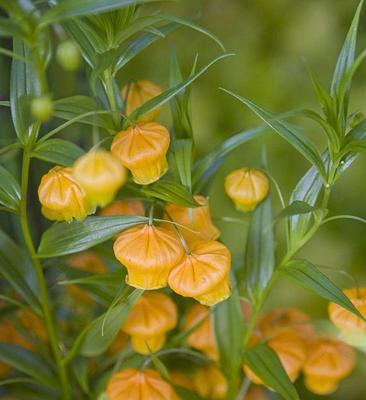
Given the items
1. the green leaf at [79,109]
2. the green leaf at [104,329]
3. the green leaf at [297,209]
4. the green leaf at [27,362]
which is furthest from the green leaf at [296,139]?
the green leaf at [27,362]

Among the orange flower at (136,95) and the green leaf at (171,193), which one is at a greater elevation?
the orange flower at (136,95)

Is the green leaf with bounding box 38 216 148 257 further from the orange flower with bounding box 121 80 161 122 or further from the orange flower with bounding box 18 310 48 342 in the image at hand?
the orange flower with bounding box 18 310 48 342

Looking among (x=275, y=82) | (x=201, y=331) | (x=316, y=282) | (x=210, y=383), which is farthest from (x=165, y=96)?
(x=275, y=82)

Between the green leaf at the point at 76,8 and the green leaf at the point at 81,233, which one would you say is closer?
the green leaf at the point at 76,8

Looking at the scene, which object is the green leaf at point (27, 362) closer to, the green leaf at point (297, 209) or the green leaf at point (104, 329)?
the green leaf at point (104, 329)

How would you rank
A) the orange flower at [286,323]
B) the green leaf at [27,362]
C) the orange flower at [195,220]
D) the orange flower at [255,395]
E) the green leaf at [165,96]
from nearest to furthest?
the green leaf at [165,96] → the orange flower at [195,220] → the green leaf at [27,362] → the orange flower at [286,323] → the orange flower at [255,395]

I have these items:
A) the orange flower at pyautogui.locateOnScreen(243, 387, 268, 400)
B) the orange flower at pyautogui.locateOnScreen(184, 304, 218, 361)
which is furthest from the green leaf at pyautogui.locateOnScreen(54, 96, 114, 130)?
the orange flower at pyautogui.locateOnScreen(243, 387, 268, 400)
